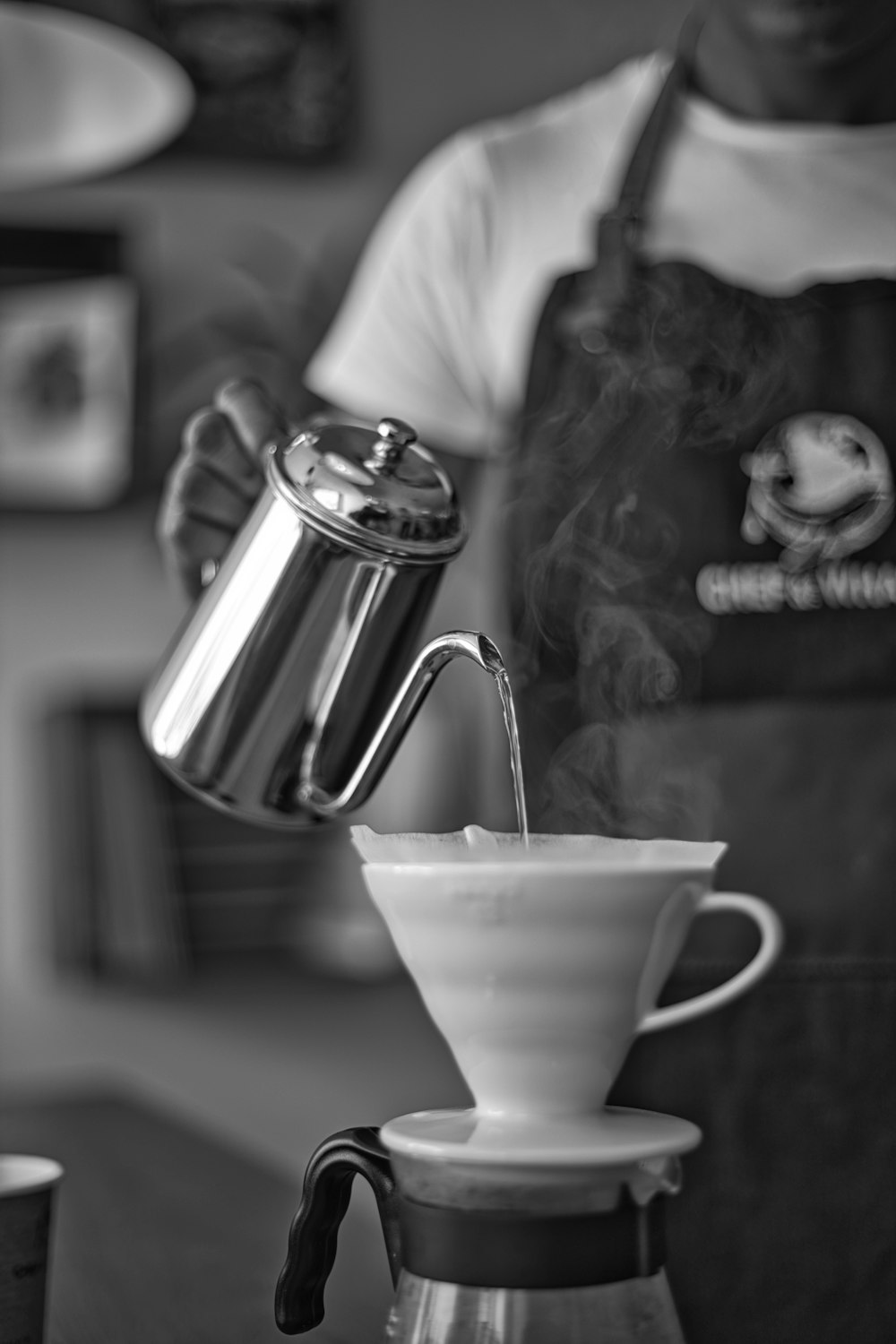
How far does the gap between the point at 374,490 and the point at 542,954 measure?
0.81ft

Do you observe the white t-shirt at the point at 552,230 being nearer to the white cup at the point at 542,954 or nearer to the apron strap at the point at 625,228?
the apron strap at the point at 625,228

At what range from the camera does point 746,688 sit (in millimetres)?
1048

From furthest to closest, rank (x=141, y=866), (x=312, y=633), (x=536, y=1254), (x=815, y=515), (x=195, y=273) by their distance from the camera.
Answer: (x=195, y=273)
(x=141, y=866)
(x=815, y=515)
(x=312, y=633)
(x=536, y=1254)

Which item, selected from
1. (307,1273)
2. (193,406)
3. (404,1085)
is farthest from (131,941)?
(307,1273)

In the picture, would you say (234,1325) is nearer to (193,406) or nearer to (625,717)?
(625,717)

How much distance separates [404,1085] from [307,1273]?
164cm

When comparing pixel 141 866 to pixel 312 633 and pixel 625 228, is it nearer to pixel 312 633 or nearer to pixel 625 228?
pixel 625 228

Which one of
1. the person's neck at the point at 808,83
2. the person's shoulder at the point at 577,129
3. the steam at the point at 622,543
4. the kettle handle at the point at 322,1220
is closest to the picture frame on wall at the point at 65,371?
the person's shoulder at the point at 577,129

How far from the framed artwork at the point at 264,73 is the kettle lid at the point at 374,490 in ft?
4.95

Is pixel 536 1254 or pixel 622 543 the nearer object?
pixel 536 1254

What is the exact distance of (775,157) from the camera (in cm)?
109

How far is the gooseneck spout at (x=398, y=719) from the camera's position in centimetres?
54

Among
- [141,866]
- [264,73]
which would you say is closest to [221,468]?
[141,866]

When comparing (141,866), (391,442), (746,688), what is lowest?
(141,866)
